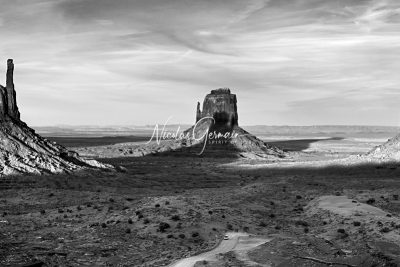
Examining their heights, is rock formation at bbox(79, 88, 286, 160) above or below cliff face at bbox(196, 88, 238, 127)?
below

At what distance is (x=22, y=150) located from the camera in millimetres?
46969

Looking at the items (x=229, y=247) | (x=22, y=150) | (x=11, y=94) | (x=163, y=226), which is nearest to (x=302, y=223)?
(x=229, y=247)

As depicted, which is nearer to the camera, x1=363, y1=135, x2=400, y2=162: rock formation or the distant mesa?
x1=363, y1=135, x2=400, y2=162: rock formation

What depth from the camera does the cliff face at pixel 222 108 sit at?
361 feet

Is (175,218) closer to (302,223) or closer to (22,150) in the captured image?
(302,223)

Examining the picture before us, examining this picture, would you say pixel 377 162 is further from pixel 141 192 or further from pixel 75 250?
pixel 75 250

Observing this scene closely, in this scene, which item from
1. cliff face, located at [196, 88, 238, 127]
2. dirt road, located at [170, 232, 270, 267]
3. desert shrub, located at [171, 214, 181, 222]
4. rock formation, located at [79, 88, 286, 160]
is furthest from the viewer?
cliff face, located at [196, 88, 238, 127]

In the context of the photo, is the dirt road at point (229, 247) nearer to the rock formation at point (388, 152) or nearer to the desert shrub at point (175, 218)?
the desert shrub at point (175, 218)

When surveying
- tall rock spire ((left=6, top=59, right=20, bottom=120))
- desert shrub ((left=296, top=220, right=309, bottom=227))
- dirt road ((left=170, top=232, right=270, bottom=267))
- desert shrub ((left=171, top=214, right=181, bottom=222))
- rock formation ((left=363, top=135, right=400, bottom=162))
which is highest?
tall rock spire ((left=6, top=59, right=20, bottom=120))

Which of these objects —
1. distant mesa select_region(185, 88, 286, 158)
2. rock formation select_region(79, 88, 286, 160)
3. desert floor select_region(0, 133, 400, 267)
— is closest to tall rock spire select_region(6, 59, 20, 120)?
desert floor select_region(0, 133, 400, 267)

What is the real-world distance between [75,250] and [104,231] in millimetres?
3125

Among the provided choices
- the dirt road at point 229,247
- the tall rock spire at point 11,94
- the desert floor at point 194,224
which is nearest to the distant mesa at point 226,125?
the tall rock spire at point 11,94

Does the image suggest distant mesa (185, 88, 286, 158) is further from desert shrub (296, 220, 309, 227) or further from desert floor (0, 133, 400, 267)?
desert shrub (296, 220, 309, 227)

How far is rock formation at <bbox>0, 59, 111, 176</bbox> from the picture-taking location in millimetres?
45213
